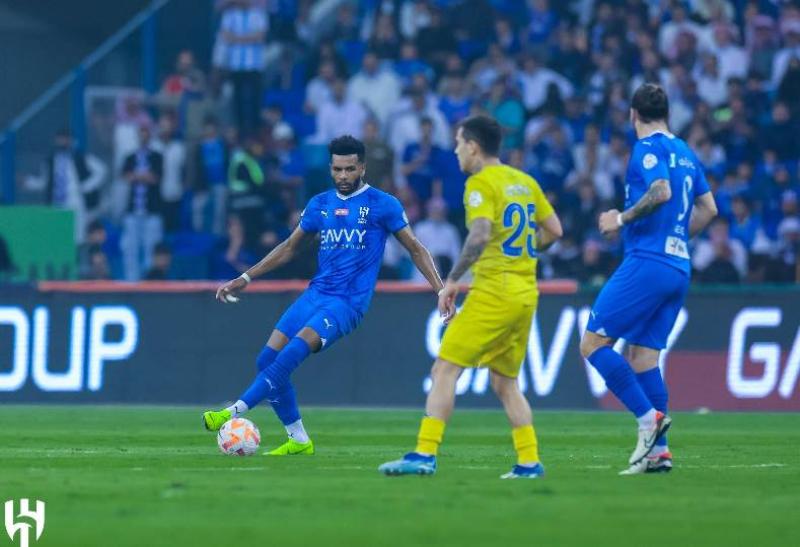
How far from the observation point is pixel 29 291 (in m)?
21.2

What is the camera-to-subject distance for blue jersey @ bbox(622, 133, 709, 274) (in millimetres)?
12016

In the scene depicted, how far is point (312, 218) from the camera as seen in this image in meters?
13.9

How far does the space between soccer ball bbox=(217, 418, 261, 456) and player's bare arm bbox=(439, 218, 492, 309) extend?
9.33 ft

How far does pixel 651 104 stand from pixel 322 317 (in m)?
3.06

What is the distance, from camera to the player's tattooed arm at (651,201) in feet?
38.7

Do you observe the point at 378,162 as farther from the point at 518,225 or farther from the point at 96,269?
the point at 518,225

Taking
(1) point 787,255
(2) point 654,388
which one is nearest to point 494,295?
(2) point 654,388

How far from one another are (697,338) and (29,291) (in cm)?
771

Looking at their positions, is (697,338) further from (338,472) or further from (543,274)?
(338,472)

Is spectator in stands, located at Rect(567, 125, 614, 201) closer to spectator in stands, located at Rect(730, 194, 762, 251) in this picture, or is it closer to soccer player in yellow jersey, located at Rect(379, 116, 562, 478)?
spectator in stands, located at Rect(730, 194, 762, 251)

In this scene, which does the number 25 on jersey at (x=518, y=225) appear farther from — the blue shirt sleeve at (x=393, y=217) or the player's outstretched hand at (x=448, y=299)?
the blue shirt sleeve at (x=393, y=217)

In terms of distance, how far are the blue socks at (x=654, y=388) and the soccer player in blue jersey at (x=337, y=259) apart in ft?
6.41

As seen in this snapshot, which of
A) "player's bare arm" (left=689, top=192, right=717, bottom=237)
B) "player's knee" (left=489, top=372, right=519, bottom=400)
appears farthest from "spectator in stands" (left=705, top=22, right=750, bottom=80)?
"player's knee" (left=489, top=372, right=519, bottom=400)

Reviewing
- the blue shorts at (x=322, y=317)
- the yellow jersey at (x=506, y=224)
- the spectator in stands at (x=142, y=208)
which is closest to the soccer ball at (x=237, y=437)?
the blue shorts at (x=322, y=317)
